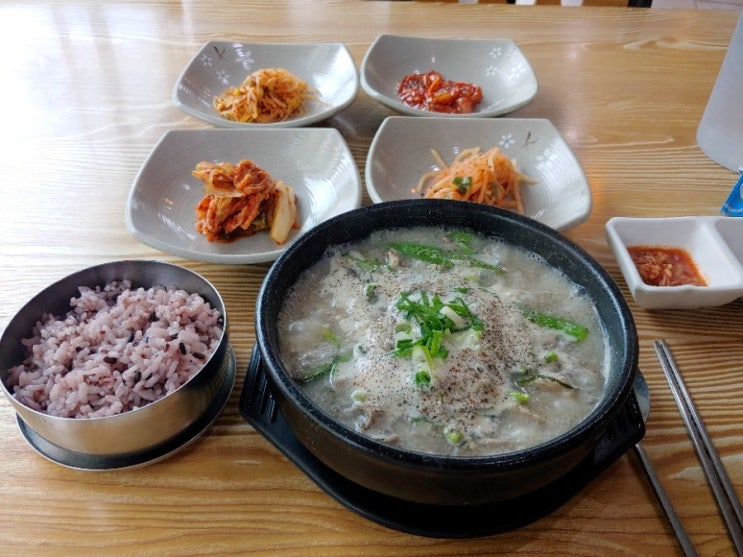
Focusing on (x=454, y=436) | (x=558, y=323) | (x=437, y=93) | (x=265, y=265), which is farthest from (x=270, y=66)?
(x=454, y=436)

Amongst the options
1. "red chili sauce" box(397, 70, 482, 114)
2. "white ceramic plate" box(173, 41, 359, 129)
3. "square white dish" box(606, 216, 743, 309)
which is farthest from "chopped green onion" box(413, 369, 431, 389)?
"red chili sauce" box(397, 70, 482, 114)

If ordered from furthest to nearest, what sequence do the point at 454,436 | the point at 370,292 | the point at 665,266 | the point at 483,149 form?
the point at 483,149
the point at 665,266
the point at 370,292
the point at 454,436

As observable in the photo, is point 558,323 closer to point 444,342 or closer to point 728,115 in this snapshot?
point 444,342

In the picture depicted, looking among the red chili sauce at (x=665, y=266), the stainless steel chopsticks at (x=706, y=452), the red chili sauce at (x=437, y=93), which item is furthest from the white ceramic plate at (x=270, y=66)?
the stainless steel chopsticks at (x=706, y=452)

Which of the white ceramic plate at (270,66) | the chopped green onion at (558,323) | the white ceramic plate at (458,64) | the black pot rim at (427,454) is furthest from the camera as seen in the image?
the white ceramic plate at (458,64)

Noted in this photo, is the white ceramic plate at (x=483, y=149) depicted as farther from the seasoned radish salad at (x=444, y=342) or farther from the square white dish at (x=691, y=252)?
the seasoned radish salad at (x=444, y=342)

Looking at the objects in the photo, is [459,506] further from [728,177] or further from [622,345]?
[728,177]
